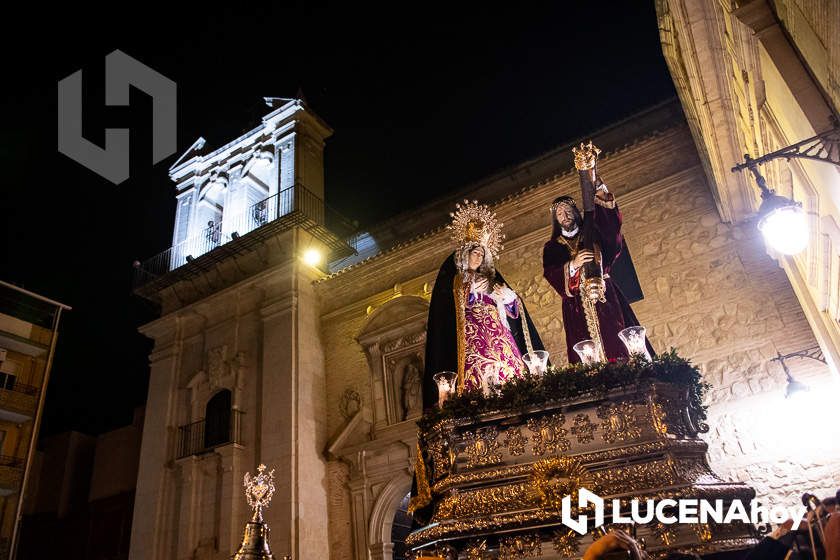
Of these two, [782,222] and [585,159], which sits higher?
[585,159]

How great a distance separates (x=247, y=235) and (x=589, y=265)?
7967 millimetres

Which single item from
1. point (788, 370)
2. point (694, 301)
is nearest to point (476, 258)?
point (694, 301)

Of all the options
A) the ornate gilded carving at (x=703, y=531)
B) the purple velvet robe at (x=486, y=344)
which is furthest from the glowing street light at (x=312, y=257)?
the ornate gilded carving at (x=703, y=531)

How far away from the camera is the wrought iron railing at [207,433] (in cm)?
1046

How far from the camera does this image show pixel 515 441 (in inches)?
167

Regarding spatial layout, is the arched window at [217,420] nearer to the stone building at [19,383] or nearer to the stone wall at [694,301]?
the stone wall at [694,301]

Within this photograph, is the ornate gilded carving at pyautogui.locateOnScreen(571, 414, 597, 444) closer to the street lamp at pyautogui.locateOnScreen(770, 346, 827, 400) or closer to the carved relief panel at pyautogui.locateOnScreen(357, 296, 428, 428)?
the street lamp at pyautogui.locateOnScreen(770, 346, 827, 400)

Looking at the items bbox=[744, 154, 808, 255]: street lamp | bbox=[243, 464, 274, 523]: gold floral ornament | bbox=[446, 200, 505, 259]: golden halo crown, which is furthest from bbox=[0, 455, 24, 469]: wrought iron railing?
bbox=[744, 154, 808, 255]: street lamp

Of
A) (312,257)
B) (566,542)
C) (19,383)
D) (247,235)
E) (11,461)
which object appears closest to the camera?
(566,542)

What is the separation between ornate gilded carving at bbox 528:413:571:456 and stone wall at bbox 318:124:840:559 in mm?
3663

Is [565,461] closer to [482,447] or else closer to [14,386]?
[482,447]

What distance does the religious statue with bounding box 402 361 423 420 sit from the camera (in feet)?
31.9

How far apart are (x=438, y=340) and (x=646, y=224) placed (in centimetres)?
421

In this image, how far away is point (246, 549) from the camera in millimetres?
4789
